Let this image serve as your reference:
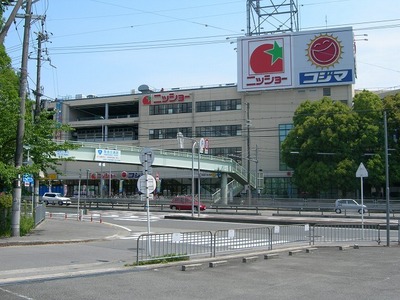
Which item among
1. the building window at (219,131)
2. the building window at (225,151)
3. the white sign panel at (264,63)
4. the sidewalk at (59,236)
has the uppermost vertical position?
the white sign panel at (264,63)

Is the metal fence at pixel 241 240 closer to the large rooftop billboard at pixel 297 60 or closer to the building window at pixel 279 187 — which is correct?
the building window at pixel 279 187

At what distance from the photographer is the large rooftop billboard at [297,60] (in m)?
69.8

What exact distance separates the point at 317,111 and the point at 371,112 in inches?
250

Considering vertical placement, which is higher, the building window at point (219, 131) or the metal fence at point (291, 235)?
the building window at point (219, 131)

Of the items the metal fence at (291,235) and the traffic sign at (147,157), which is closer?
the traffic sign at (147,157)

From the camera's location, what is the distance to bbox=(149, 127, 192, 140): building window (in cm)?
7906

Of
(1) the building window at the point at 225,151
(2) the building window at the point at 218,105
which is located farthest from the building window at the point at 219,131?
(2) the building window at the point at 218,105

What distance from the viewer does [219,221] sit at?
36156mm

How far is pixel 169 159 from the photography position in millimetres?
55250

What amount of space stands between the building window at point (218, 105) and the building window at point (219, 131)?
292cm

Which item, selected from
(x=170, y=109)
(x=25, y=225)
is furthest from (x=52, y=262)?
(x=170, y=109)

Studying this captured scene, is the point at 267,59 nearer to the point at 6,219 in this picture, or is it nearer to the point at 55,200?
the point at 55,200

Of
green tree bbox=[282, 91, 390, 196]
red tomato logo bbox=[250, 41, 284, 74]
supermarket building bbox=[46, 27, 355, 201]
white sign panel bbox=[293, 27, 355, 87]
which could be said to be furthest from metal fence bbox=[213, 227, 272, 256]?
red tomato logo bbox=[250, 41, 284, 74]

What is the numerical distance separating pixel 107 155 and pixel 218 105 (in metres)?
33.2
